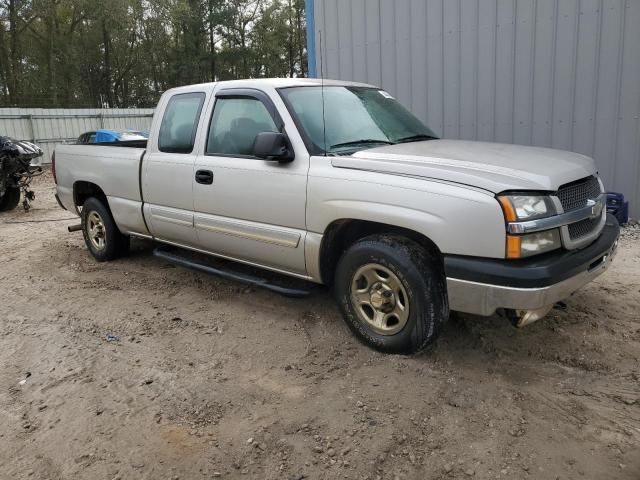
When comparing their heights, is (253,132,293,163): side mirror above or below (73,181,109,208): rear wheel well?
above

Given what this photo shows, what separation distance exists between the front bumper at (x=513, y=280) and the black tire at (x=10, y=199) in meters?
10.1

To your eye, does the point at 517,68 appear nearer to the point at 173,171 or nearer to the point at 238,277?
the point at 173,171

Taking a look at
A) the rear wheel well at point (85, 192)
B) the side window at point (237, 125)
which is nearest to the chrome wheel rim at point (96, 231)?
the rear wheel well at point (85, 192)

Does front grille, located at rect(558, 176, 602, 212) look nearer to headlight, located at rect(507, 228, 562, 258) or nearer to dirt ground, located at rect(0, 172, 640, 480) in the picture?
headlight, located at rect(507, 228, 562, 258)

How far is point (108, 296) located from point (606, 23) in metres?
6.58

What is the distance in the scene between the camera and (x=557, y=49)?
7293 mm

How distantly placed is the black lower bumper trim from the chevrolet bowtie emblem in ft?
1.16

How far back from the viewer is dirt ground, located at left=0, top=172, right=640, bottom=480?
2.77 m

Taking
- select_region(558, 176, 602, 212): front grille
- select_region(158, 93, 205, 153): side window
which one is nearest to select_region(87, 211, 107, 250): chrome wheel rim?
select_region(158, 93, 205, 153): side window

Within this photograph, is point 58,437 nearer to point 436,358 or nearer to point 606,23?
point 436,358

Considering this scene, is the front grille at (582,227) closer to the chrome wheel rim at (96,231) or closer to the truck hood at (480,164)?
the truck hood at (480,164)

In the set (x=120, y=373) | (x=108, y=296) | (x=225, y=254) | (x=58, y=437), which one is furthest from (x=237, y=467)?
(x=108, y=296)

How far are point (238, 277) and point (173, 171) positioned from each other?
3.85ft

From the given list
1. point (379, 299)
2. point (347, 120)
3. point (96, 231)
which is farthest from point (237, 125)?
point (96, 231)
